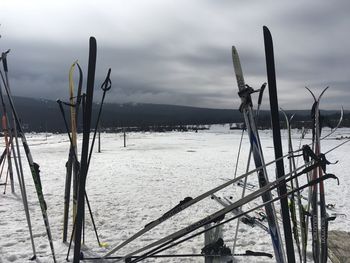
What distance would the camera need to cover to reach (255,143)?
2908mm

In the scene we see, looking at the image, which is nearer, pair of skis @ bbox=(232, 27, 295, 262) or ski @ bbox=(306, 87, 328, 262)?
pair of skis @ bbox=(232, 27, 295, 262)

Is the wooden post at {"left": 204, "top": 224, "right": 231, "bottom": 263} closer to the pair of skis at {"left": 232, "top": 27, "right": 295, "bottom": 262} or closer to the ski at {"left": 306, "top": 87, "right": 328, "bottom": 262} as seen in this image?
the pair of skis at {"left": 232, "top": 27, "right": 295, "bottom": 262}

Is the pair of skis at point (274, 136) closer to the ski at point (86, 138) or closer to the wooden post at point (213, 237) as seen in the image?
the wooden post at point (213, 237)

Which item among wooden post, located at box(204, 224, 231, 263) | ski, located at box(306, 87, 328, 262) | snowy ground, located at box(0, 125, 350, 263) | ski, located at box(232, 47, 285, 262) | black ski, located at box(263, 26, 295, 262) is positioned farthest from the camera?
snowy ground, located at box(0, 125, 350, 263)

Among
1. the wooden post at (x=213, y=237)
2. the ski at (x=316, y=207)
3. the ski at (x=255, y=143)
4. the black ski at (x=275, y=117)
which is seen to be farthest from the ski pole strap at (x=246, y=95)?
the wooden post at (x=213, y=237)

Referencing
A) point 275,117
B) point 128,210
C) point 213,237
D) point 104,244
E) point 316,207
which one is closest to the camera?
point 275,117

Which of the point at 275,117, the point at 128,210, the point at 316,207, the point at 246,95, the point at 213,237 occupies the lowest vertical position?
the point at 128,210

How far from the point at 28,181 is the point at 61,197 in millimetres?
2997

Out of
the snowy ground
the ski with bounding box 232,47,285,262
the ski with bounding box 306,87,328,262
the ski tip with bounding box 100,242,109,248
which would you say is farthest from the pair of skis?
the ski tip with bounding box 100,242,109,248

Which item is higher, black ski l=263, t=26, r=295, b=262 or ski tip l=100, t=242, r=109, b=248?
black ski l=263, t=26, r=295, b=262

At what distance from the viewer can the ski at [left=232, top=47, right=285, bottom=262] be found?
9.06ft

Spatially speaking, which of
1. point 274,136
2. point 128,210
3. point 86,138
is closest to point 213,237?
point 274,136

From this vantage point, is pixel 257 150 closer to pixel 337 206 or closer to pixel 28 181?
pixel 337 206

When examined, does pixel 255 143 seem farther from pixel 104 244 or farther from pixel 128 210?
pixel 128 210
